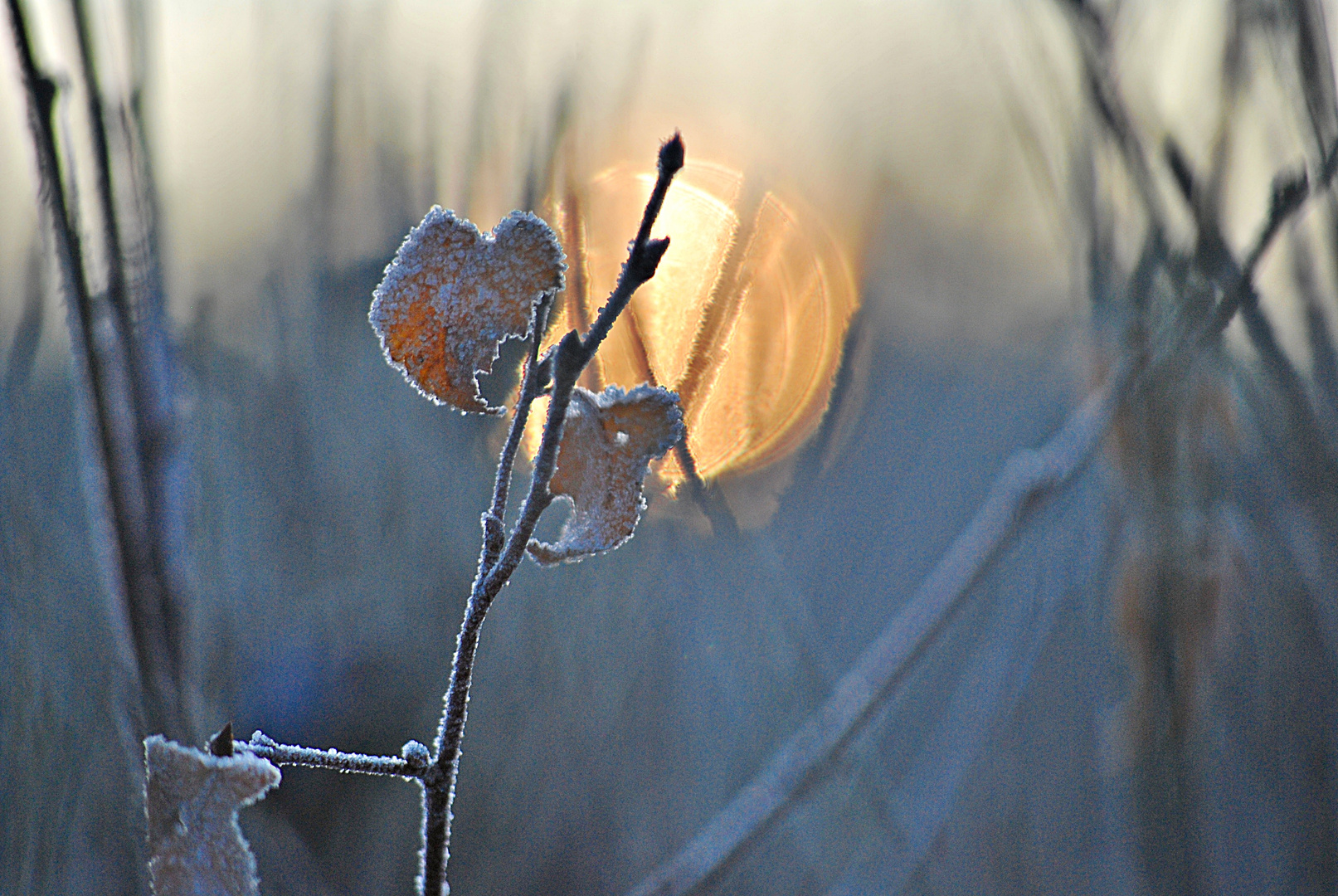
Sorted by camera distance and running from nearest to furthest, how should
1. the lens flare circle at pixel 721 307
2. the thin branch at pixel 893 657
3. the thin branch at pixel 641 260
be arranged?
the thin branch at pixel 641 260, the thin branch at pixel 893 657, the lens flare circle at pixel 721 307

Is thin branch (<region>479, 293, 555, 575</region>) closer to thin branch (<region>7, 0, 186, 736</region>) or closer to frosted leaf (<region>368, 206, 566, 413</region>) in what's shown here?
frosted leaf (<region>368, 206, 566, 413</region>)

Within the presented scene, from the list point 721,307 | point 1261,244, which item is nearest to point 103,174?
point 721,307

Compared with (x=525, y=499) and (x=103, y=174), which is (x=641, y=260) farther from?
(x=103, y=174)

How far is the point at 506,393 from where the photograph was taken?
733mm

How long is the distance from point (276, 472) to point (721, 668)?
1.68 feet

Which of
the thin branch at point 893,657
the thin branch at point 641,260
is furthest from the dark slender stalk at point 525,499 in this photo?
the thin branch at point 893,657

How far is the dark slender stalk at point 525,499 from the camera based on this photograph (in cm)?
15

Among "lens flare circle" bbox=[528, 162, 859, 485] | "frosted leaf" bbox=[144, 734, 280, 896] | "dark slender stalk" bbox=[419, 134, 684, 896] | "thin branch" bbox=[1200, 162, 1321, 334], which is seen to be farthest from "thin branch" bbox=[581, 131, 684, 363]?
"thin branch" bbox=[1200, 162, 1321, 334]

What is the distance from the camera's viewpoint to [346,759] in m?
0.17

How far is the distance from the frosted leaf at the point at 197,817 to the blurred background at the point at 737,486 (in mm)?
279

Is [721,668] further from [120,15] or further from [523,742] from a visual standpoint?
[120,15]

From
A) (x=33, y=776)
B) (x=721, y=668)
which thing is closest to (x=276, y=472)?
(x=33, y=776)

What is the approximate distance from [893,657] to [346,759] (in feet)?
0.95

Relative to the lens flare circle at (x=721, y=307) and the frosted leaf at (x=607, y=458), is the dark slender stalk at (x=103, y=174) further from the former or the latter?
the frosted leaf at (x=607, y=458)
